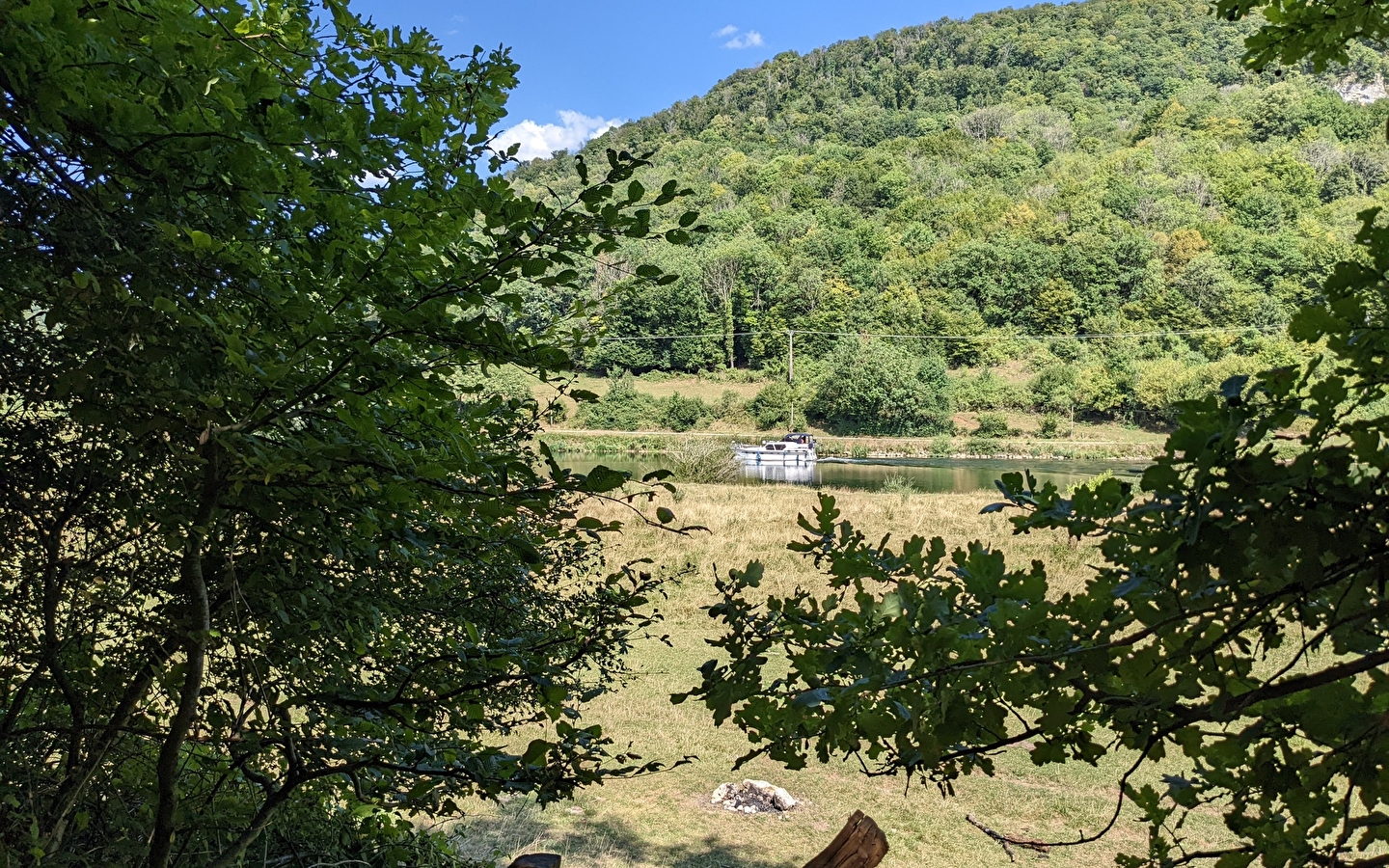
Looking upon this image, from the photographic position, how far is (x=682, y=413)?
68.8 m

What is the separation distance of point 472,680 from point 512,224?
933 mm

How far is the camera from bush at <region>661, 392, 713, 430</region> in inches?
2673

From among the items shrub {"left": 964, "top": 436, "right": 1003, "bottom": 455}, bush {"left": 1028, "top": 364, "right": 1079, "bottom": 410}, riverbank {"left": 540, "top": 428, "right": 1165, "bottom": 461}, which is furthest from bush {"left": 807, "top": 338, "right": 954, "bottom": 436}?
bush {"left": 1028, "top": 364, "right": 1079, "bottom": 410}

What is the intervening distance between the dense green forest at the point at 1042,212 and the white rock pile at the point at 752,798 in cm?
5064

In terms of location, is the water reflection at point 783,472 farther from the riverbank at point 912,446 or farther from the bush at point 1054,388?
the bush at point 1054,388

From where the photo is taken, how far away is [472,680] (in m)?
2.00

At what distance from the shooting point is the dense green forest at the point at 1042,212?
8106cm

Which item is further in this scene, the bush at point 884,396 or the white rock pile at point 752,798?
the bush at point 884,396

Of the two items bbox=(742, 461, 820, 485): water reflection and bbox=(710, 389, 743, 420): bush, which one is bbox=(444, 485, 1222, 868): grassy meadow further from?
bbox=(710, 389, 743, 420): bush

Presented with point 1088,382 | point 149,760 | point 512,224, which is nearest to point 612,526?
point 512,224

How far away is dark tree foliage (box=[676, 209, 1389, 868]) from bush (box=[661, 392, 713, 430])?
66085mm

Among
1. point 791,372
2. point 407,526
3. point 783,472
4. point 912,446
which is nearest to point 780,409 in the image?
point 791,372

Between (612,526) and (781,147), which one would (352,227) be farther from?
(781,147)

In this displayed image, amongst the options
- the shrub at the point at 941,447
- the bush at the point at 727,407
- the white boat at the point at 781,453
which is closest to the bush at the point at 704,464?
the white boat at the point at 781,453
